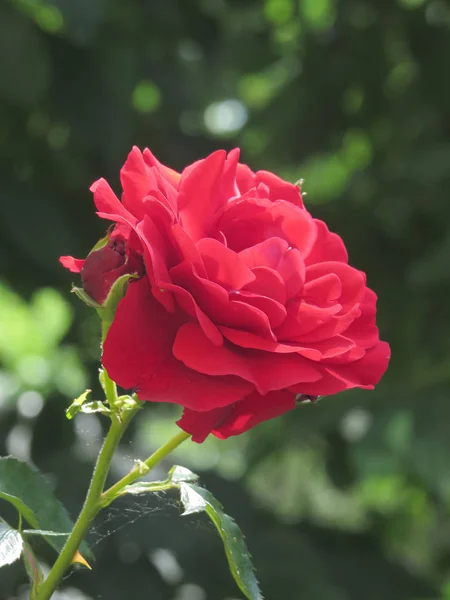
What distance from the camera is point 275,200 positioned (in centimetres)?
54

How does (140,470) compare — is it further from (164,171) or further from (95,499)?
(164,171)

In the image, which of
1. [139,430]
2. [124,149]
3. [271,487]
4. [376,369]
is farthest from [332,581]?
[271,487]

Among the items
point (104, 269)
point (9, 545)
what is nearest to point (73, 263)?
point (104, 269)

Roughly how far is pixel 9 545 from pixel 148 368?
0.36ft

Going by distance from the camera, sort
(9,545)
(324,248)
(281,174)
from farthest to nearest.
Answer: (281,174) → (324,248) → (9,545)

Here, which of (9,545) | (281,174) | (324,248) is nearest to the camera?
(9,545)

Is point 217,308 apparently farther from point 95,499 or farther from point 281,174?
point 281,174

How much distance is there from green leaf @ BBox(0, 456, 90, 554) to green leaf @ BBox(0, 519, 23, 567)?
0.06m

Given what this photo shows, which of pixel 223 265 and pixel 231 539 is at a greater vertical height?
pixel 223 265

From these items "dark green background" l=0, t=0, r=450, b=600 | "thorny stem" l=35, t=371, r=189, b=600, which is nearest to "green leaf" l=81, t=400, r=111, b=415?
"thorny stem" l=35, t=371, r=189, b=600

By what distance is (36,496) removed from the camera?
547 millimetres

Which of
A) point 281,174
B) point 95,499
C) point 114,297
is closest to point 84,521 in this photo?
point 95,499

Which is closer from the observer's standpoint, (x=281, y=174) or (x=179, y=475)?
(x=179, y=475)

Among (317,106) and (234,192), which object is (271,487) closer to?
(317,106)
